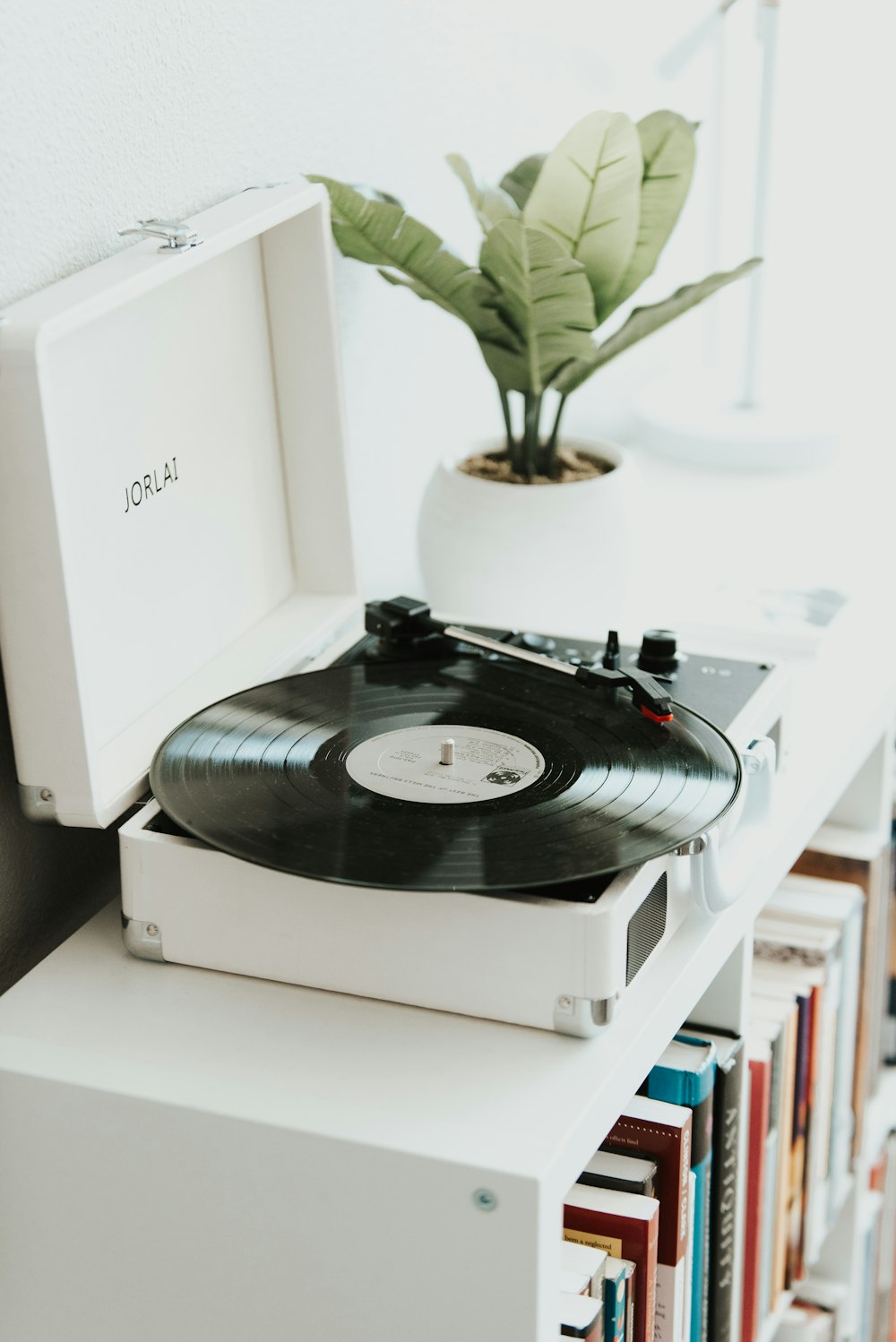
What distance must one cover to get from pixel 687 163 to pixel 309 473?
1.22ft

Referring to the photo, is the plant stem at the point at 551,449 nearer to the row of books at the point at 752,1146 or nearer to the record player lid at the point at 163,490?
the record player lid at the point at 163,490

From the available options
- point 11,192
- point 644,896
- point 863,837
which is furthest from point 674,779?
point 863,837

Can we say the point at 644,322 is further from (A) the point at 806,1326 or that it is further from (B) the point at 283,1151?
(A) the point at 806,1326

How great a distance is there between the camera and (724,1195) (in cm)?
102

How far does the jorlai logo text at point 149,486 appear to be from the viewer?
0.93 m

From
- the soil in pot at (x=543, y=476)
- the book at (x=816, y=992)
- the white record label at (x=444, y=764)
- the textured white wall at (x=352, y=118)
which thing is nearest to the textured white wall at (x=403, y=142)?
the textured white wall at (x=352, y=118)

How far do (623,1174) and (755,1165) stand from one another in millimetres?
262

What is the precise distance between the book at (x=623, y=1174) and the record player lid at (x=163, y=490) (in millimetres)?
341

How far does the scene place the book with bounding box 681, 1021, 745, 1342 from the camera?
38.8 inches

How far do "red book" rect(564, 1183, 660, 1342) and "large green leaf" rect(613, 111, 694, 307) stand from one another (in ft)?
2.14

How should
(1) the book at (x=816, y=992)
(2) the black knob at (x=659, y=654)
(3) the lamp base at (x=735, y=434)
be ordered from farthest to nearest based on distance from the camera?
(3) the lamp base at (x=735, y=434), (1) the book at (x=816, y=992), (2) the black knob at (x=659, y=654)

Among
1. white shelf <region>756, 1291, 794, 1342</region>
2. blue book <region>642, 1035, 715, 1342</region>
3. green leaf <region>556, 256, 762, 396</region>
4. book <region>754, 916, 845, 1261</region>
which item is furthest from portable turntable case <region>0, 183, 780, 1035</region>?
white shelf <region>756, 1291, 794, 1342</region>

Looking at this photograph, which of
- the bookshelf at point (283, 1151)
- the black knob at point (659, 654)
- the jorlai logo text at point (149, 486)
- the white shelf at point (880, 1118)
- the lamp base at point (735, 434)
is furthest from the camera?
the lamp base at point (735, 434)

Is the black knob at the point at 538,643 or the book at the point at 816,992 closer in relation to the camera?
the black knob at the point at 538,643
